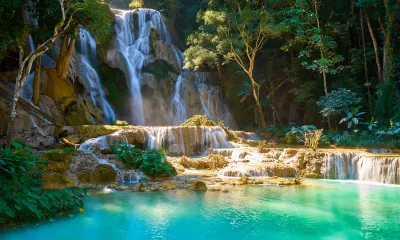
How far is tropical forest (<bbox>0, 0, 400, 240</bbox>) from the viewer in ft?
18.7

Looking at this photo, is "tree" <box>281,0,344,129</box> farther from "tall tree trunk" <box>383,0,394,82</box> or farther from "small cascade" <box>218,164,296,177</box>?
"small cascade" <box>218,164,296,177</box>

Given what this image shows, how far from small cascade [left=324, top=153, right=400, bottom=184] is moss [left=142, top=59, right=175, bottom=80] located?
13274mm

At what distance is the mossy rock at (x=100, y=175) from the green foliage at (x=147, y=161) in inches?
34.7

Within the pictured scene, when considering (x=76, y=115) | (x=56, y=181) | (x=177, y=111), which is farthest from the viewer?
(x=177, y=111)

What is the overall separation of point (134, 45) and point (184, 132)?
32.2ft

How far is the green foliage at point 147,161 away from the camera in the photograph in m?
9.74

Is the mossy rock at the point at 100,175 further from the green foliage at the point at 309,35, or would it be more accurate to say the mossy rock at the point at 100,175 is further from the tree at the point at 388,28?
the tree at the point at 388,28

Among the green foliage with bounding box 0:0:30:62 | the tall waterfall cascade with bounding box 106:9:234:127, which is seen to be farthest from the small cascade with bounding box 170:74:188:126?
the green foliage with bounding box 0:0:30:62

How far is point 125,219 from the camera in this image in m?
5.91

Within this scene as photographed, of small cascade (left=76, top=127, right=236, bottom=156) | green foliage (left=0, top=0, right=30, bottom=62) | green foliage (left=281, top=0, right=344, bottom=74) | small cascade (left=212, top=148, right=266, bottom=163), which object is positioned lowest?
small cascade (left=212, top=148, right=266, bottom=163)

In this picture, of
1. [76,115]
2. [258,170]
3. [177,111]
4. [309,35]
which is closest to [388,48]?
[309,35]

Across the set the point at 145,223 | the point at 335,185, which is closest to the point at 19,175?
the point at 145,223

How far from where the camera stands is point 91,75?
1862cm

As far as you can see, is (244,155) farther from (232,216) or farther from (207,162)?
(232,216)
